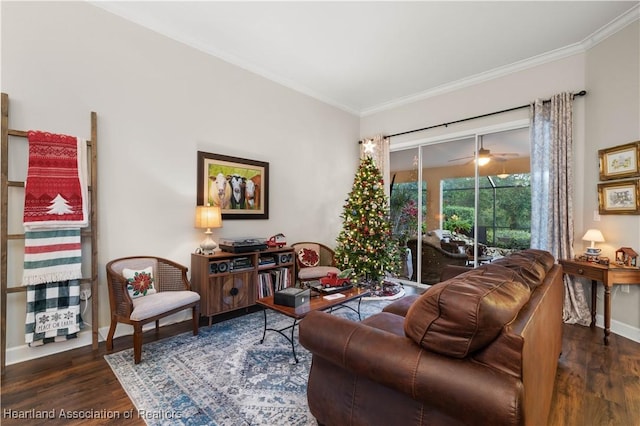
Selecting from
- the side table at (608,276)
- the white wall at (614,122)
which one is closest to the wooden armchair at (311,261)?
the side table at (608,276)

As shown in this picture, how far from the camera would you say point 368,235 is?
4.57 m

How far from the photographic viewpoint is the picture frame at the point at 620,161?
293 centimetres

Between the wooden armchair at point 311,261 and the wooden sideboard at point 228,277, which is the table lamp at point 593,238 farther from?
the wooden sideboard at point 228,277

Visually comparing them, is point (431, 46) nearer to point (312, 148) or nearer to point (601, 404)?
point (312, 148)

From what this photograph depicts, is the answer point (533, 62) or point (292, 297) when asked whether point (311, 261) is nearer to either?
point (292, 297)

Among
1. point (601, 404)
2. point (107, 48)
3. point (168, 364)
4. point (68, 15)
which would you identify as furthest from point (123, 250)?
point (601, 404)

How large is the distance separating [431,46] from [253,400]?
4.13m

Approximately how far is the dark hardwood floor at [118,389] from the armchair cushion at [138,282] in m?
0.49

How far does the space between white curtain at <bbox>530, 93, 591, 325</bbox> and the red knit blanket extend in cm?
509

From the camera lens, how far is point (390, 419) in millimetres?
1269

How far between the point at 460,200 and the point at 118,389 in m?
4.74

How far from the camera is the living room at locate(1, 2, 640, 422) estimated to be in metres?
2.54

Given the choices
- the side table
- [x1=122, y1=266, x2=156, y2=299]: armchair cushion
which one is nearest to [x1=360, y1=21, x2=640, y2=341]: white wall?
the side table

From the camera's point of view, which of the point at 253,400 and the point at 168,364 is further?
the point at 168,364
